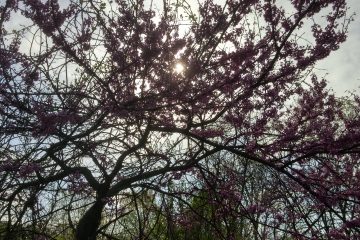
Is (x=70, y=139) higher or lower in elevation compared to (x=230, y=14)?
lower

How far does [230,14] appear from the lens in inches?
170

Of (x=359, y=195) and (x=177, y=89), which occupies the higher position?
(x=177, y=89)

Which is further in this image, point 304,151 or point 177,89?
point 304,151

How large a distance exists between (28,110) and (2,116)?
55 centimetres

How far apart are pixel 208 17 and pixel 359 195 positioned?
2.64 meters

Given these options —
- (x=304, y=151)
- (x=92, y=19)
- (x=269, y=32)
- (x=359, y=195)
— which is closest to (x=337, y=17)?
(x=269, y=32)

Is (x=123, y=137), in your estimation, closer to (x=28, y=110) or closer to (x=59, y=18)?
(x=28, y=110)

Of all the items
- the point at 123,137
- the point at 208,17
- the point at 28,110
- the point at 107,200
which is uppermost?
the point at 208,17

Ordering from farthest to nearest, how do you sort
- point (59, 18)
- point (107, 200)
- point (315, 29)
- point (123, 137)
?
point (123, 137) → point (107, 200) → point (315, 29) → point (59, 18)

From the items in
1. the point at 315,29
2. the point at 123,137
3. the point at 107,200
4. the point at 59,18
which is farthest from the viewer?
the point at 123,137

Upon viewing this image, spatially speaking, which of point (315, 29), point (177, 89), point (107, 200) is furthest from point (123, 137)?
point (315, 29)

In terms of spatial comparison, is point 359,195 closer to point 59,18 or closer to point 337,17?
point 337,17

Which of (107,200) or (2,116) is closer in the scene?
(2,116)

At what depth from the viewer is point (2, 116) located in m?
4.60
